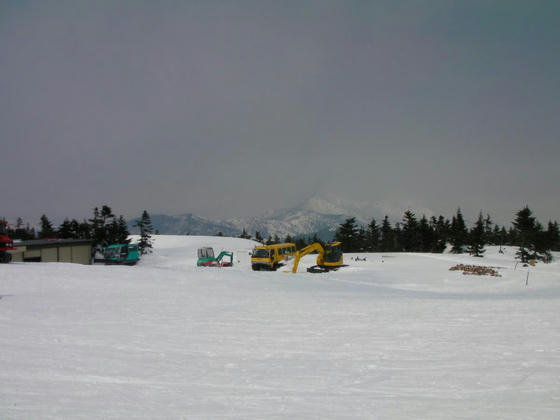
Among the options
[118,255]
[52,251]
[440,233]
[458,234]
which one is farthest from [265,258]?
[440,233]

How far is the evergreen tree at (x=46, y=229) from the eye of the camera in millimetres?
110219

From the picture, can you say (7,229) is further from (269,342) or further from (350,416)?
(350,416)

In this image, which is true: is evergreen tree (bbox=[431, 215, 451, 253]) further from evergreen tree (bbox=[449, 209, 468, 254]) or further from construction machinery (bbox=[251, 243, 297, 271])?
construction machinery (bbox=[251, 243, 297, 271])

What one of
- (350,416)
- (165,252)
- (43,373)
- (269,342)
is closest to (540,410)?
(350,416)

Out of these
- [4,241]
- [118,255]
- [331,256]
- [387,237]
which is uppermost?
[4,241]

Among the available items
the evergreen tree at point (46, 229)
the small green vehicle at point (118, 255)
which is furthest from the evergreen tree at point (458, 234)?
the evergreen tree at point (46, 229)

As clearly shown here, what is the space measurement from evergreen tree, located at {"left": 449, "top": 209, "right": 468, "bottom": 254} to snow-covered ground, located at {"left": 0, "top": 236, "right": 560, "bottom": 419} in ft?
243

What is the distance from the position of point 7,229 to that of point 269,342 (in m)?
29.1

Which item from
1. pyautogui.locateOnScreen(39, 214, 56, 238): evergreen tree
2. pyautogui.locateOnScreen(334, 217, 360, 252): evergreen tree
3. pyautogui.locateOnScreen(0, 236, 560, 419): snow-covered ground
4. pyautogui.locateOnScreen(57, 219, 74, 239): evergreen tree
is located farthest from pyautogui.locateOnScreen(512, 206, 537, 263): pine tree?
pyautogui.locateOnScreen(39, 214, 56, 238): evergreen tree

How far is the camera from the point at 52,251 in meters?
45.4

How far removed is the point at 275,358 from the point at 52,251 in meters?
48.2

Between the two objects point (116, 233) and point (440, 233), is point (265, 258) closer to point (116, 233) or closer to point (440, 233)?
point (116, 233)

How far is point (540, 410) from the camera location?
4.96m

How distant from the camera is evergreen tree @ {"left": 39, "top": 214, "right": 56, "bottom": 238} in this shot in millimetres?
110219
